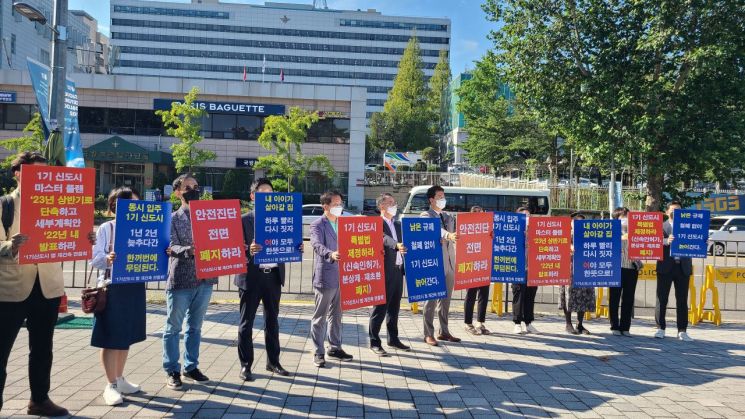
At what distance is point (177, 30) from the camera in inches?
4363

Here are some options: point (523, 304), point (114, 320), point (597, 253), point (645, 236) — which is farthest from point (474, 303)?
point (114, 320)

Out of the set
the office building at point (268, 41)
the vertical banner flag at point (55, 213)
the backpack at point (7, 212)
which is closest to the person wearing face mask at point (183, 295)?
the vertical banner flag at point (55, 213)

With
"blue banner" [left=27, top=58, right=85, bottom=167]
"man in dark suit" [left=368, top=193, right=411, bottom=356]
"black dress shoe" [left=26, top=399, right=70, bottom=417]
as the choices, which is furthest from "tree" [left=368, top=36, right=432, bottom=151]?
"black dress shoe" [left=26, top=399, right=70, bottom=417]

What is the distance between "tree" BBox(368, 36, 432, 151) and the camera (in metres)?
77.6

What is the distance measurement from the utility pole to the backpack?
4907 millimetres

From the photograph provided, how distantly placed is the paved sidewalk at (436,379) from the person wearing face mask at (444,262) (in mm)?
253

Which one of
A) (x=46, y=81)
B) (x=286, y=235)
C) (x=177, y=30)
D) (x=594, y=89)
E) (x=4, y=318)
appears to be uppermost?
(x=177, y=30)

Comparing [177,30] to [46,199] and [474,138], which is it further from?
[46,199]

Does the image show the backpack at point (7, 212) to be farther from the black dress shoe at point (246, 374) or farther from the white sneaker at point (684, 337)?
the white sneaker at point (684, 337)

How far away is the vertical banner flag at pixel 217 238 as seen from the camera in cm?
597

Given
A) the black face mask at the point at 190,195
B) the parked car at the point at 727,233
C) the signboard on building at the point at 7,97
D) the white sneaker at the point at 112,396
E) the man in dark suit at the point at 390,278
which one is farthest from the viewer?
the signboard on building at the point at 7,97

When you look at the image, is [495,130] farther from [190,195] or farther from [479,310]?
[190,195]

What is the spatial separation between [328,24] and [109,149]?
84043 mm

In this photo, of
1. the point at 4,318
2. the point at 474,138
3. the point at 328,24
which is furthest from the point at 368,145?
the point at 4,318
